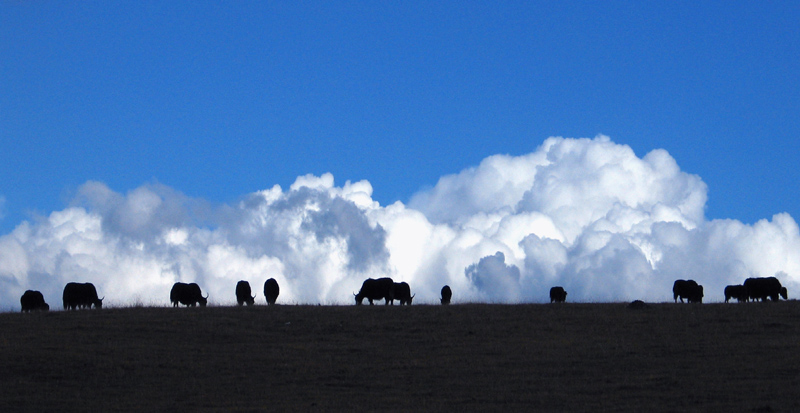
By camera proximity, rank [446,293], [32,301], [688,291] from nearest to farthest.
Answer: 1. [32,301]
2. [688,291]
3. [446,293]

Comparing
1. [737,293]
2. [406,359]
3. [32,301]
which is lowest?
[406,359]

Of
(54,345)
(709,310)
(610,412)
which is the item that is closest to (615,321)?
(709,310)

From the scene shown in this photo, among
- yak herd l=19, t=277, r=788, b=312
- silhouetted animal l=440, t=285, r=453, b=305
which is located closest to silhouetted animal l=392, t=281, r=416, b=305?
yak herd l=19, t=277, r=788, b=312

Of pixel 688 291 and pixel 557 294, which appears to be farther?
pixel 557 294

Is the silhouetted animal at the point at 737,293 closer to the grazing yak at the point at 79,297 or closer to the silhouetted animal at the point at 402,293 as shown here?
the silhouetted animal at the point at 402,293

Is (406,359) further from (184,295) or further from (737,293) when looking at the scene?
(737,293)

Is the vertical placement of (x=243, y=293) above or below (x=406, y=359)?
above

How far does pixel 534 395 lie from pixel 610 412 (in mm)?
2405

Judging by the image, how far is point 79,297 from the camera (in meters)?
43.0

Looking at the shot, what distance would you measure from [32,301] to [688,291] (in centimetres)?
3028

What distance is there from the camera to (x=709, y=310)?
36.1 metres

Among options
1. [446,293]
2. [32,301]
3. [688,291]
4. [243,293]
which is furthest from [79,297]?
[688,291]

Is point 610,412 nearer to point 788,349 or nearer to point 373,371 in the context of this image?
point 373,371

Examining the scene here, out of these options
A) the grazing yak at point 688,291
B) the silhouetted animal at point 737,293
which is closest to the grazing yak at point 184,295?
the grazing yak at point 688,291
